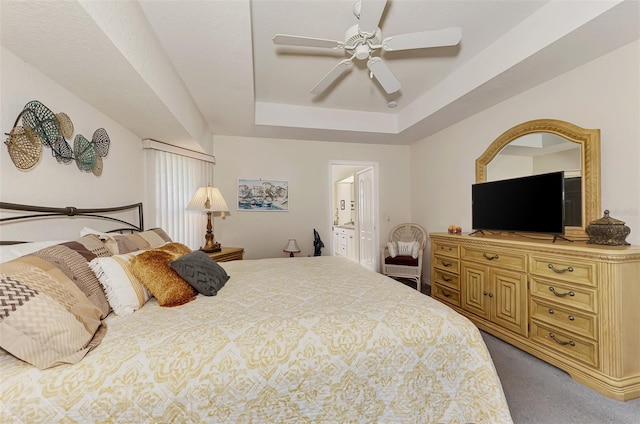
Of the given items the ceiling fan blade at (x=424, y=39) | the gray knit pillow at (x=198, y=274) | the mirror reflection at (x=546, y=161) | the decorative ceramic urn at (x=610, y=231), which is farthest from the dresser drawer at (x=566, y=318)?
the gray knit pillow at (x=198, y=274)

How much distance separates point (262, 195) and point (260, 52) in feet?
7.15

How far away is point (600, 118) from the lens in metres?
2.10

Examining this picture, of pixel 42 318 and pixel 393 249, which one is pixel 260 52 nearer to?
pixel 42 318

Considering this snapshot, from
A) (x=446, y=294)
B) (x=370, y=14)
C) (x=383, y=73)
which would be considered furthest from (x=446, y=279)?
(x=370, y=14)

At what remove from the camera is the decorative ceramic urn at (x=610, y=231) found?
1.82 metres

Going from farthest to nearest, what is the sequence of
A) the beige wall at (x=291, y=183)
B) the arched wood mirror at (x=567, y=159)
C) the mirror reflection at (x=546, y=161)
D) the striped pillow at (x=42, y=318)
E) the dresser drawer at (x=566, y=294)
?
1. the beige wall at (x=291, y=183)
2. the mirror reflection at (x=546, y=161)
3. the arched wood mirror at (x=567, y=159)
4. the dresser drawer at (x=566, y=294)
5. the striped pillow at (x=42, y=318)

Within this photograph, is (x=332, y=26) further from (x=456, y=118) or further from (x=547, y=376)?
(x=547, y=376)

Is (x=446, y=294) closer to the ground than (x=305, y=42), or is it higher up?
closer to the ground

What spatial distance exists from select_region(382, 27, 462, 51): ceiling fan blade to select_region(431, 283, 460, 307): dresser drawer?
2.40 metres

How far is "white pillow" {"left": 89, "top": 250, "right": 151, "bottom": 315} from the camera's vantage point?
1.32 m

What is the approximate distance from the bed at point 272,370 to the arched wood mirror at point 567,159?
5.93 feet

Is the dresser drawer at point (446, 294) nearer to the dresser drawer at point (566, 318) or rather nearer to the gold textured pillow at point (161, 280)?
the dresser drawer at point (566, 318)

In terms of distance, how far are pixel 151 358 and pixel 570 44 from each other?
10.3ft

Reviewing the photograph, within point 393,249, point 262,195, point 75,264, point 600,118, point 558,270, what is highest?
point 600,118
